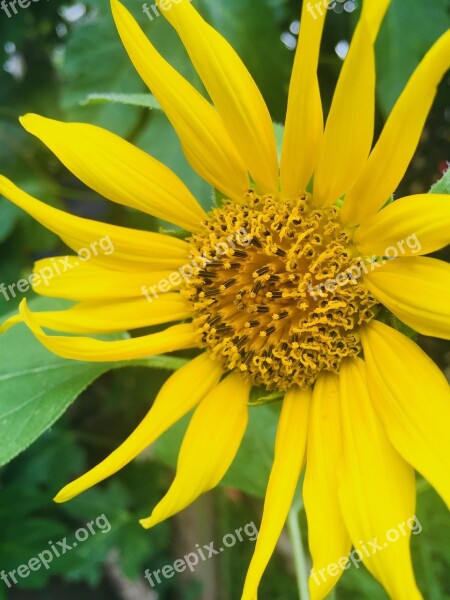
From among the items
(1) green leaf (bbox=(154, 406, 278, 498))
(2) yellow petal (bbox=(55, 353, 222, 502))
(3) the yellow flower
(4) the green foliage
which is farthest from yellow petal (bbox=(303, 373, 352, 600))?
(1) green leaf (bbox=(154, 406, 278, 498))

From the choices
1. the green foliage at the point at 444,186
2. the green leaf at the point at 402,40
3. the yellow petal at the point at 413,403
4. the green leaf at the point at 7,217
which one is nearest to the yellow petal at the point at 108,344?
the yellow petal at the point at 413,403

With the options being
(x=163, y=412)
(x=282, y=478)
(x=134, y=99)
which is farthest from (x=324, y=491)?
(x=134, y=99)

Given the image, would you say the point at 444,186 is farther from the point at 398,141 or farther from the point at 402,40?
the point at 402,40

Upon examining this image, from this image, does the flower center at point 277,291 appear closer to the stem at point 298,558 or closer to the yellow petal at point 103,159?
the yellow petal at point 103,159

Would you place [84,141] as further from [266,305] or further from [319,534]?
[319,534]

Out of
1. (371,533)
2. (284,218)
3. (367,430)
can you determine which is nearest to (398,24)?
(284,218)
